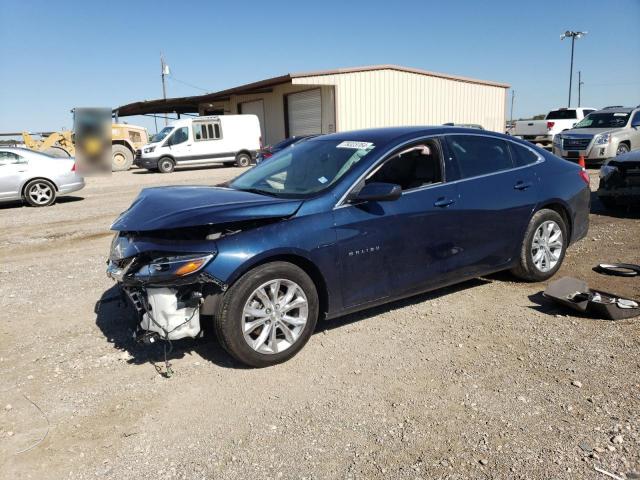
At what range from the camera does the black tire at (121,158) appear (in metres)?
25.5

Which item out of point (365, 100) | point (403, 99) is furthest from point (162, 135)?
point (403, 99)

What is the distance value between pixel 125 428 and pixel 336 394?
49.9 inches

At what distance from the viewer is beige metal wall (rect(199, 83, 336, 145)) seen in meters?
25.5

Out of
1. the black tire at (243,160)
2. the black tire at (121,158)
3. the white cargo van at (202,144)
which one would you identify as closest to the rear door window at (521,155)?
the white cargo van at (202,144)

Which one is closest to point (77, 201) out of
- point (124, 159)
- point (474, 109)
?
point (124, 159)

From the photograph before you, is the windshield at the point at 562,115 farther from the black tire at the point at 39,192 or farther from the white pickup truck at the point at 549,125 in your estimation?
the black tire at the point at 39,192

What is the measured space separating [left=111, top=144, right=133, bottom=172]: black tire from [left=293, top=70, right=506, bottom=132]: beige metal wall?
31.0 feet

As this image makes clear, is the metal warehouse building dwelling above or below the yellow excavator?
Result: above

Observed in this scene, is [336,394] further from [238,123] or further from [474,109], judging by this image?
[474,109]

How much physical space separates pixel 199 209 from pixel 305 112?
24.9 meters

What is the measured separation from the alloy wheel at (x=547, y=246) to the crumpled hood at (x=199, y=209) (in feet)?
8.78

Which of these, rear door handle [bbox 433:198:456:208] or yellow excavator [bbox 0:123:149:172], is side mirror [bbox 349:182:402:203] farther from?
yellow excavator [bbox 0:123:149:172]

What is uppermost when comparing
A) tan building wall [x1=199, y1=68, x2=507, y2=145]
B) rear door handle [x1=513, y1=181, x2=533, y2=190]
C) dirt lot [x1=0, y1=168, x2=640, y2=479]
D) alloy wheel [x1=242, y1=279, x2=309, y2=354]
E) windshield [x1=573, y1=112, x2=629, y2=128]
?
tan building wall [x1=199, y1=68, x2=507, y2=145]

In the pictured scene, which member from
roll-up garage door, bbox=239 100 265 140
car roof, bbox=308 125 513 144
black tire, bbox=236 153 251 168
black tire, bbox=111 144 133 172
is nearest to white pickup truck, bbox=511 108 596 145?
black tire, bbox=236 153 251 168
